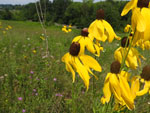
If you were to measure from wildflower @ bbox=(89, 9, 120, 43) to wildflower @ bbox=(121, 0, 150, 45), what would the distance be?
9.2 inches

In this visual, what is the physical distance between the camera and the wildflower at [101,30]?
0.82 m

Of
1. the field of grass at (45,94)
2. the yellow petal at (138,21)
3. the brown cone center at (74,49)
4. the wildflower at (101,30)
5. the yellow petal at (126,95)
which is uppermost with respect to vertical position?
the yellow petal at (138,21)

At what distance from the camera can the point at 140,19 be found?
0.51 m

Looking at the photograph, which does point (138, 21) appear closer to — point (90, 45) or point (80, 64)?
Result: point (80, 64)

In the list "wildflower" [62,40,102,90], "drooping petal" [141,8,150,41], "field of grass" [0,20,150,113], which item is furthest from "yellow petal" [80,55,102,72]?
"field of grass" [0,20,150,113]

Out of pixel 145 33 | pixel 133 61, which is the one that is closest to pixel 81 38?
pixel 133 61

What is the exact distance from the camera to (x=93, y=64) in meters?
0.68

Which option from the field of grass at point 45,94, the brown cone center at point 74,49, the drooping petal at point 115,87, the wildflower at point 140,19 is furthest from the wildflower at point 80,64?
the field of grass at point 45,94

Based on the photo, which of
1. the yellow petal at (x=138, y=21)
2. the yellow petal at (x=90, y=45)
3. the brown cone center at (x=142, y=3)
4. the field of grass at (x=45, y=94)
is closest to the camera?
the yellow petal at (x=138, y=21)

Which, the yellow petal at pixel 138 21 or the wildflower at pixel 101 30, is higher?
the yellow petal at pixel 138 21

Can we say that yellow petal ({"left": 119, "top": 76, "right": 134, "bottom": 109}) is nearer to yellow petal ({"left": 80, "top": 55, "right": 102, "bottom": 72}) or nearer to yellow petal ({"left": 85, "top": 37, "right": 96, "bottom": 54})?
yellow petal ({"left": 80, "top": 55, "right": 102, "bottom": 72})

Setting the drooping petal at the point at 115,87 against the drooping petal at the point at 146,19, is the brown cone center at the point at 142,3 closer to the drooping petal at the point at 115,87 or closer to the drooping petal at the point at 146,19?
the drooping petal at the point at 146,19

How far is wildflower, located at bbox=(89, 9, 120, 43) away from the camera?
818mm

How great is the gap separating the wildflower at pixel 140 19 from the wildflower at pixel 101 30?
23cm
